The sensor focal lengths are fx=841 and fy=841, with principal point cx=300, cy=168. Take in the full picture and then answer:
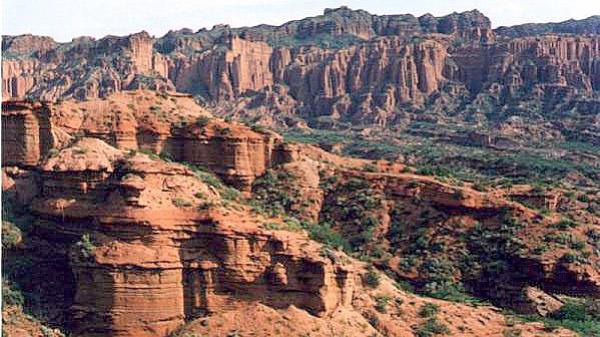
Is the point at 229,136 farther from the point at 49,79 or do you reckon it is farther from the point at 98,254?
the point at 49,79

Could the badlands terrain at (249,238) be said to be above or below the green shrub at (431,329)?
above

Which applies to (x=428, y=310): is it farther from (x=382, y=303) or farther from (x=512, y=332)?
(x=512, y=332)

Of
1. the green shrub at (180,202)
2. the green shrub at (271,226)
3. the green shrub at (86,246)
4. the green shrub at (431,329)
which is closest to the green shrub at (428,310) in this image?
the green shrub at (431,329)

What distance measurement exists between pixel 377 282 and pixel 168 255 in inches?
415

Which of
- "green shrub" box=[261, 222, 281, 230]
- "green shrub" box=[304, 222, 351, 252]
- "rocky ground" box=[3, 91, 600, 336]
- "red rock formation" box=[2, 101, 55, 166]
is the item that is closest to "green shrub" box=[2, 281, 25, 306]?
"rocky ground" box=[3, 91, 600, 336]

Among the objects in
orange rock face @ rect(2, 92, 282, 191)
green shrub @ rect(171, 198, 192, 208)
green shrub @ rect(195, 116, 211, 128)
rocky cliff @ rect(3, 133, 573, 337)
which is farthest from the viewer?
green shrub @ rect(195, 116, 211, 128)

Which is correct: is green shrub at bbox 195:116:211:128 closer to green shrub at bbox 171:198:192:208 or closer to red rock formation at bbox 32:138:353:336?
red rock formation at bbox 32:138:353:336

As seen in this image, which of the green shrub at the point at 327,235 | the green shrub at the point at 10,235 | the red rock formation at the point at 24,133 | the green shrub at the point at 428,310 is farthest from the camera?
the green shrub at the point at 327,235

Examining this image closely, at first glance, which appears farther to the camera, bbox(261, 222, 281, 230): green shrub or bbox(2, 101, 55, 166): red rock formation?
bbox(2, 101, 55, 166): red rock formation

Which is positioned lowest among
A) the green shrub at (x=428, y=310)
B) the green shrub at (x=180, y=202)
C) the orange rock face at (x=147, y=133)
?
the green shrub at (x=428, y=310)

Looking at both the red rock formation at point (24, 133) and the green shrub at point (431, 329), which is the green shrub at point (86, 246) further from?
the green shrub at point (431, 329)

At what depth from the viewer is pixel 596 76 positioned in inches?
6250

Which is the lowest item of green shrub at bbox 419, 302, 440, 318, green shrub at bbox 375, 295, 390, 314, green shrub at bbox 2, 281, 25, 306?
green shrub at bbox 419, 302, 440, 318

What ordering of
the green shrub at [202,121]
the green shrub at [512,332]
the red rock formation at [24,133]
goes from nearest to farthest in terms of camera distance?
the green shrub at [512,332]
the red rock formation at [24,133]
the green shrub at [202,121]
